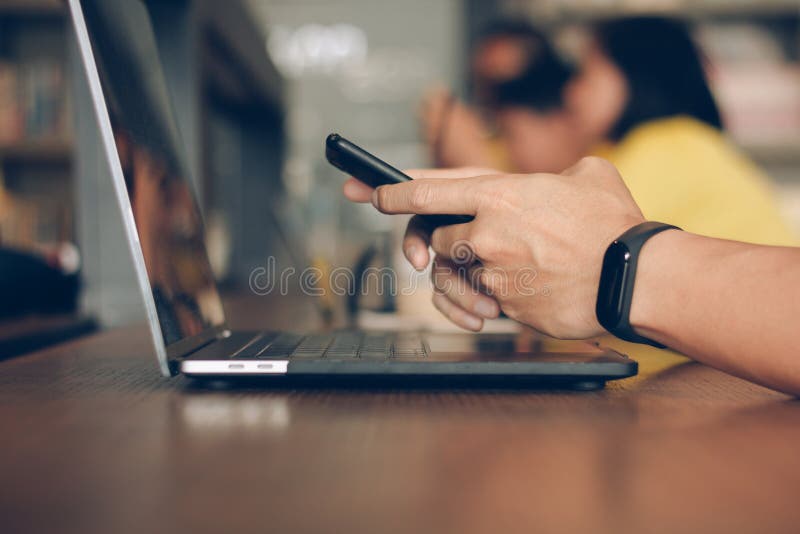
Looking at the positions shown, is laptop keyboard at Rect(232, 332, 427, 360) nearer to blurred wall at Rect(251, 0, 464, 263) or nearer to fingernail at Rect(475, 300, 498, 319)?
fingernail at Rect(475, 300, 498, 319)

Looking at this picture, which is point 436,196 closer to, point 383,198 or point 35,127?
point 383,198

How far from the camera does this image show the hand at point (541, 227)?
18.7 inches

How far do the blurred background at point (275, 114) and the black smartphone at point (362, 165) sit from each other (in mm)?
363

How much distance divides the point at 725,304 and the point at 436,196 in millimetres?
213

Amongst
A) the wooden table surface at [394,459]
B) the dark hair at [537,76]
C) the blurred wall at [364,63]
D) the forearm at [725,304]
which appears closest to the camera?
the wooden table surface at [394,459]

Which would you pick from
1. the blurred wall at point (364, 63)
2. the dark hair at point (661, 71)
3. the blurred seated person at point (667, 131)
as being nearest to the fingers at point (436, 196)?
the blurred seated person at point (667, 131)

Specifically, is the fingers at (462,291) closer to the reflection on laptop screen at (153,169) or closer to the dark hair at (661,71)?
the reflection on laptop screen at (153,169)

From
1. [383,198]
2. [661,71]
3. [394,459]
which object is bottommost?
[394,459]

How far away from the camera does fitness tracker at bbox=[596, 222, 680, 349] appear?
443 millimetres

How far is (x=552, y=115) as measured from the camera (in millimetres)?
1941

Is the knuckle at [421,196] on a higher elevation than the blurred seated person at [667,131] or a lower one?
lower

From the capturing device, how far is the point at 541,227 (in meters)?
0.48

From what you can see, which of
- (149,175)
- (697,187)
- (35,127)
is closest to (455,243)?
(149,175)

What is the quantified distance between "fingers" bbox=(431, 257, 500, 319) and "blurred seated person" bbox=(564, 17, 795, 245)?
2.57ft
